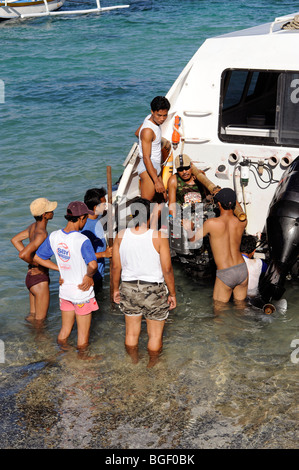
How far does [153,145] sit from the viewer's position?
7211 mm

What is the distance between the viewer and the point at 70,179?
463 inches

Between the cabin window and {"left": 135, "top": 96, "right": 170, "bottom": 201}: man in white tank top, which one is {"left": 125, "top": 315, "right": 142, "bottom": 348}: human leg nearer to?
{"left": 135, "top": 96, "right": 170, "bottom": 201}: man in white tank top

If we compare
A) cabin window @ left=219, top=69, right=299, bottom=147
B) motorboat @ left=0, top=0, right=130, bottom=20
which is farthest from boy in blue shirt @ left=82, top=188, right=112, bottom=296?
motorboat @ left=0, top=0, right=130, bottom=20

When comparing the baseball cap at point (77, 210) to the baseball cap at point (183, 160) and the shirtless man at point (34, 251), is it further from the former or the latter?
the baseball cap at point (183, 160)

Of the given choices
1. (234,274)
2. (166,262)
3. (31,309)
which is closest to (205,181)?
(234,274)

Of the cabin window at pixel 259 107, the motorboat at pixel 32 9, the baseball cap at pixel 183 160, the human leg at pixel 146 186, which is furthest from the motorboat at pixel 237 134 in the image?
the motorboat at pixel 32 9

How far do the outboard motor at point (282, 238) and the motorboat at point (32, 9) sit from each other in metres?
25.2

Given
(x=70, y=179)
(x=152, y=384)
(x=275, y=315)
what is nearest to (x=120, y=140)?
(x=70, y=179)

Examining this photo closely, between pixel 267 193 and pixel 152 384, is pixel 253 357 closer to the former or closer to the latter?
pixel 152 384

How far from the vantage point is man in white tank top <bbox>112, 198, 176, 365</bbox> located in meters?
5.35

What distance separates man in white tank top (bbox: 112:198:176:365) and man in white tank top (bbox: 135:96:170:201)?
182 cm

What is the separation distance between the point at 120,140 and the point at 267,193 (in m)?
7.29

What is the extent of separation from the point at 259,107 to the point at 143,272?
5167mm

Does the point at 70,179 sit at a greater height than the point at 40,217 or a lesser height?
lesser
